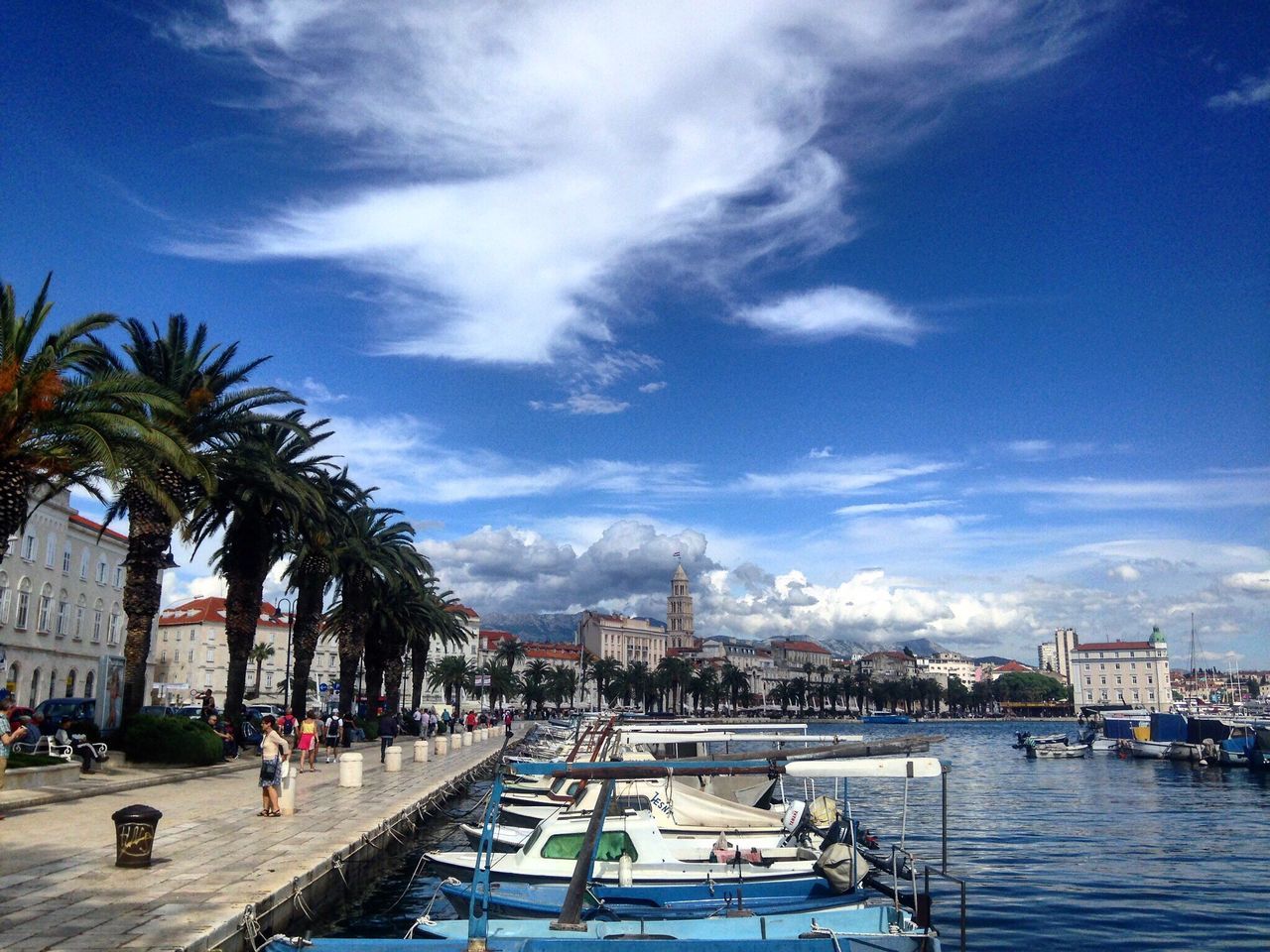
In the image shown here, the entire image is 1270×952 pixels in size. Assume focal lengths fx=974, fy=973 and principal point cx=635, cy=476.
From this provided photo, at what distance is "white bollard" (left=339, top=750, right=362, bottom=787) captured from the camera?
2866cm

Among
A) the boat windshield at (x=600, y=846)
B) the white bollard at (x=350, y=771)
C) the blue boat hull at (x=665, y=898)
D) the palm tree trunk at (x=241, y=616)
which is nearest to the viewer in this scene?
the blue boat hull at (x=665, y=898)

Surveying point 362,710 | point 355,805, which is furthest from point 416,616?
point 355,805

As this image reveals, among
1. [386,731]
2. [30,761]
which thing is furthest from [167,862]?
[386,731]

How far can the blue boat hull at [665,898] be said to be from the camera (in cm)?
1420

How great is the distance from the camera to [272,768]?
21.3 metres

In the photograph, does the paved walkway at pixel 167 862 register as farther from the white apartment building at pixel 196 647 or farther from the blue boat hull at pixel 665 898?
the white apartment building at pixel 196 647

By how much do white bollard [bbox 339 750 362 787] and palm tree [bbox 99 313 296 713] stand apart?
22.7 ft

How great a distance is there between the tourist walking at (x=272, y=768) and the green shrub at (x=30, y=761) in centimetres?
602

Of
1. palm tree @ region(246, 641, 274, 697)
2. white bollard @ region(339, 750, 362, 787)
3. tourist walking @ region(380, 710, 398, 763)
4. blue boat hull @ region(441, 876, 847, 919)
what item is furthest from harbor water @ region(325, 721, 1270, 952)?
palm tree @ region(246, 641, 274, 697)

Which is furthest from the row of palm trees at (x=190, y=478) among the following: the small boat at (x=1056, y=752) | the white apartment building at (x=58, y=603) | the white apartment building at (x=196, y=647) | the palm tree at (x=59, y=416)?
the white apartment building at (x=196, y=647)

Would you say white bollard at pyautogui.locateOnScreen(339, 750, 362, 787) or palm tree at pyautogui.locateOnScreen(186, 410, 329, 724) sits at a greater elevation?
palm tree at pyautogui.locateOnScreen(186, 410, 329, 724)

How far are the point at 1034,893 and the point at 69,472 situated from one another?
24570 millimetres

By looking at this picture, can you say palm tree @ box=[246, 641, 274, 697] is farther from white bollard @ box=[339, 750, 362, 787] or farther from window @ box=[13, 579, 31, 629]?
white bollard @ box=[339, 750, 362, 787]

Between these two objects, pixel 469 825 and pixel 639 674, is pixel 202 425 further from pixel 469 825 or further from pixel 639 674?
pixel 639 674
